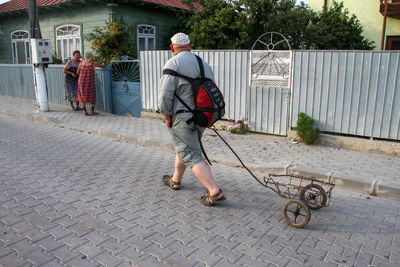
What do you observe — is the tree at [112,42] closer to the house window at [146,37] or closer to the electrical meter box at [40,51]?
the house window at [146,37]

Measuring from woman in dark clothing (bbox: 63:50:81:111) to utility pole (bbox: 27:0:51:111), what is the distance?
27.4 inches

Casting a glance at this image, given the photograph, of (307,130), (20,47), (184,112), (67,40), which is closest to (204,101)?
(184,112)

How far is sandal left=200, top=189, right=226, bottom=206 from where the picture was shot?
4.14 m

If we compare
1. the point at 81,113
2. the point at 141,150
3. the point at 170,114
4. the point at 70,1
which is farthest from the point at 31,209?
the point at 70,1

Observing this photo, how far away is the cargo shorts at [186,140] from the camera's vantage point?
409 centimetres

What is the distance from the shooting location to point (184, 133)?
4125 mm

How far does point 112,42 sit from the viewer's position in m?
12.7

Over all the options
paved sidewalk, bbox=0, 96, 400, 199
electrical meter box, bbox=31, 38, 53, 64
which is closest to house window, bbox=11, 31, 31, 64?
electrical meter box, bbox=31, 38, 53, 64

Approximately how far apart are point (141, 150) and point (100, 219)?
11.0ft

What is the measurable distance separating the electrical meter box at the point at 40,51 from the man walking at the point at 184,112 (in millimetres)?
7331

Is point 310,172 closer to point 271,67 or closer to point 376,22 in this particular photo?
point 271,67

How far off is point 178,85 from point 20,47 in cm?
1697

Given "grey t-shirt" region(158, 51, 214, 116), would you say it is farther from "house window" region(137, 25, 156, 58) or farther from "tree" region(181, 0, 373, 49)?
"house window" region(137, 25, 156, 58)

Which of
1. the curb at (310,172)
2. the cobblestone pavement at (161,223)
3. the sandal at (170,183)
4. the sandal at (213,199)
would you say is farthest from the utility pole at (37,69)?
the sandal at (213,199)
